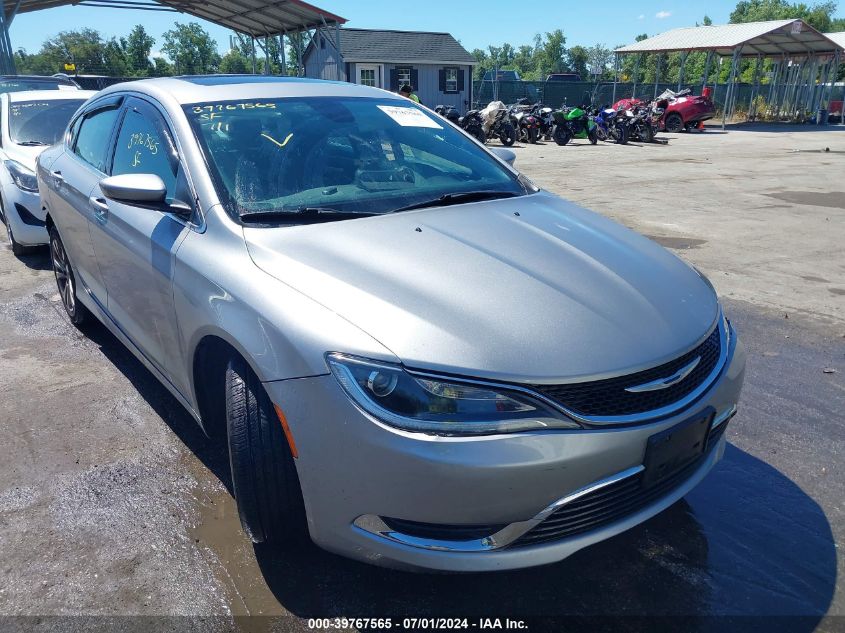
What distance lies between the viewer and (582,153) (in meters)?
19.0

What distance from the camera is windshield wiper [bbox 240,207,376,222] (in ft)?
8.37

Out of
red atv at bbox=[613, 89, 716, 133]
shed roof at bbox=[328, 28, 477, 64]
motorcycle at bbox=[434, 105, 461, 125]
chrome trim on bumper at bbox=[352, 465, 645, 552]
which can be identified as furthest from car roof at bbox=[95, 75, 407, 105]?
shed roof at bbox=[328, 28, 477, 64]

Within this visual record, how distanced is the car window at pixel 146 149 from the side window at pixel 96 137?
0.22 metres

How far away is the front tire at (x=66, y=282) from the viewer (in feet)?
15.2

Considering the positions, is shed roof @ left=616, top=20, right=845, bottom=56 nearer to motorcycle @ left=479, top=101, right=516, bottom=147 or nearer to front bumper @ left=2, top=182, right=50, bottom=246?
motorcycle @ left=479, top=101, right=516, bottom=147

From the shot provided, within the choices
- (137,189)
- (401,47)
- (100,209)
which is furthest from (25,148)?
(401,47)

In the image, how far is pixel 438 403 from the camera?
1.87 m

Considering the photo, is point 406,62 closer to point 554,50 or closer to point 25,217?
point 25,217

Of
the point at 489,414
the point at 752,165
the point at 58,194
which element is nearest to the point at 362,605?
the point at 489,414

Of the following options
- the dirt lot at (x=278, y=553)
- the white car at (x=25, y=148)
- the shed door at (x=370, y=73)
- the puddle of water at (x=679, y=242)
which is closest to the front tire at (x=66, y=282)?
the dirt lot at (x=278, y=553)

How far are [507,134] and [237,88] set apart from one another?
1814cm

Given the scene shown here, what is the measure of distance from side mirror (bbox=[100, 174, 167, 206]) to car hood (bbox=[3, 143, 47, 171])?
4.74 meters

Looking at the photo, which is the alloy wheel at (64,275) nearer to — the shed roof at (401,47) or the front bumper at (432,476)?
the front bumper at (432,476)

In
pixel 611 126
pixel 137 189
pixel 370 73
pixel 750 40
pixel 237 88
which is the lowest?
pixel 611 126
